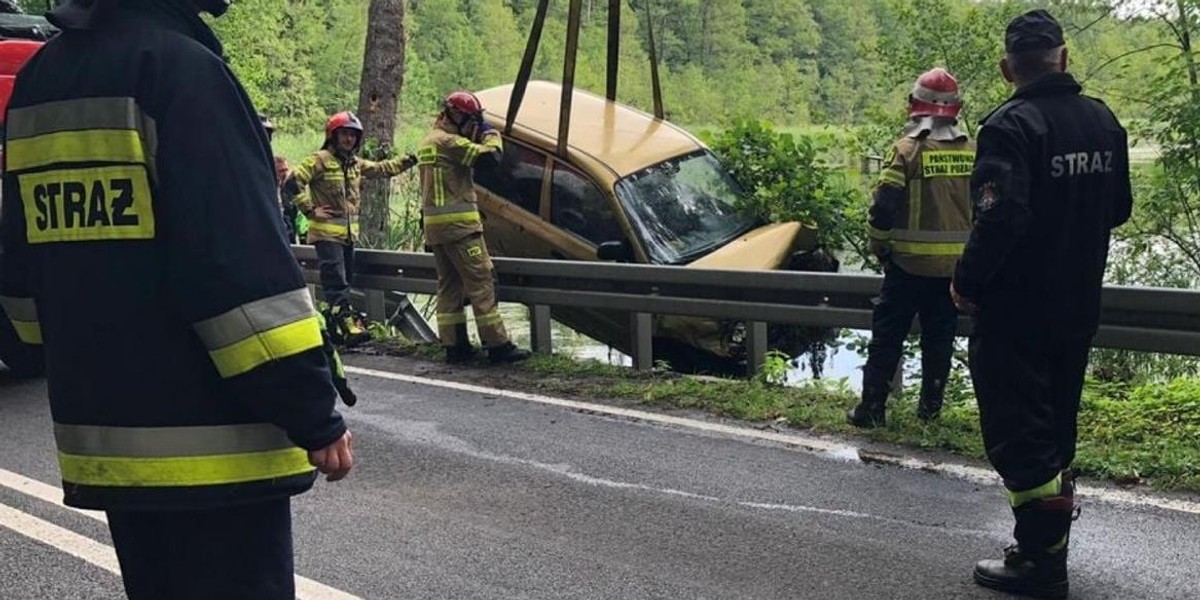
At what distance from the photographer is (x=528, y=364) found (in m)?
8.16

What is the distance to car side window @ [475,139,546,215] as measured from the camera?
9570 millimetres

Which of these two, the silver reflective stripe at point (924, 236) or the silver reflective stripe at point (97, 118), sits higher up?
the silver reflective stripe at point (97, 118)

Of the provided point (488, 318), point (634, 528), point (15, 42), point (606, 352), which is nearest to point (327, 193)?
point (488, 318)

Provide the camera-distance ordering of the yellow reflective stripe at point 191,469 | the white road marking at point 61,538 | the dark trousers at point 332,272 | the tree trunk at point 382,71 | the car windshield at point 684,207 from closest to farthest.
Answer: the yellow reflective stripe at point 191,469, the white road marking at point 61,538, the car windshield at point 684,207, the dark trousers at point 332,272, the tree trunk at point 382,71

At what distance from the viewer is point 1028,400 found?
4.10 m

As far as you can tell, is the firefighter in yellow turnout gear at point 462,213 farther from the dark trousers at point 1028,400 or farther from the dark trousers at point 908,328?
the dark trousers at point 1028,400

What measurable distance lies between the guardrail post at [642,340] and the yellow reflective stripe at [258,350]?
5.67 meters

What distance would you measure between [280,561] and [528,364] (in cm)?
568

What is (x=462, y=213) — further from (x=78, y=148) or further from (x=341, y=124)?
(x=78, y=148)

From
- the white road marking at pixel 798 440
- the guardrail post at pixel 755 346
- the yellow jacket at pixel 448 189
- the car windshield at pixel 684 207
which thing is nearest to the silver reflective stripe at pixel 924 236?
the white road marking at pixel 798 440

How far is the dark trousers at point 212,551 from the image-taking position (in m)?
2.41

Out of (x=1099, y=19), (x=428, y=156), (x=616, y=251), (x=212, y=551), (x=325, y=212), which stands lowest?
(x=616, y=251)

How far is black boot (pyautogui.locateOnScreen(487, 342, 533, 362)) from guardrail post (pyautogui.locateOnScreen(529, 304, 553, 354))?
0.84 feet

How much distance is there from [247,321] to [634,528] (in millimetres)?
2792
